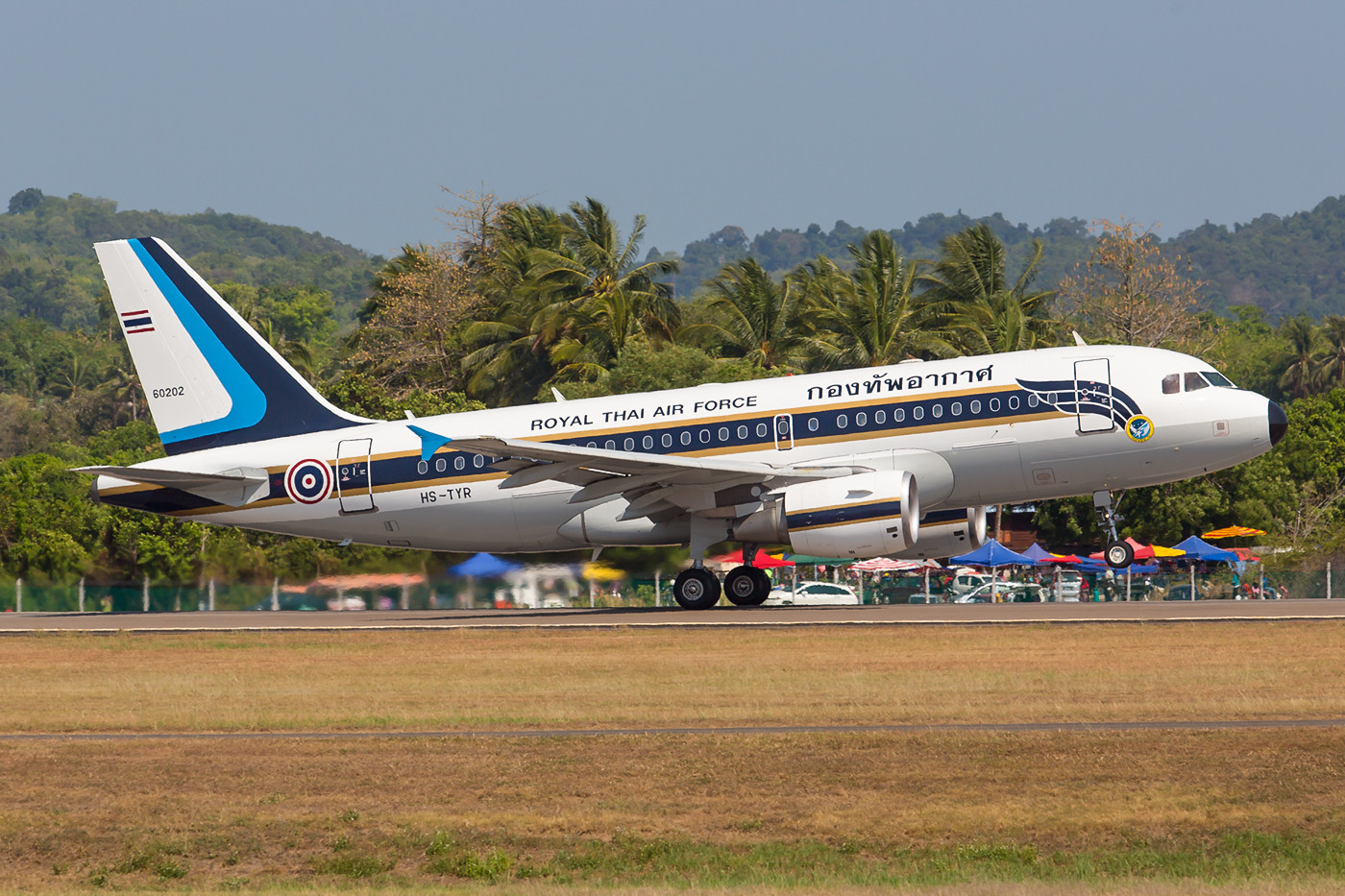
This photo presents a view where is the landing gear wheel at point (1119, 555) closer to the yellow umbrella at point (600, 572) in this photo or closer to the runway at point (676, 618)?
the runway at point (676, 618)

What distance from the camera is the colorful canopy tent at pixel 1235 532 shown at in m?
57.8

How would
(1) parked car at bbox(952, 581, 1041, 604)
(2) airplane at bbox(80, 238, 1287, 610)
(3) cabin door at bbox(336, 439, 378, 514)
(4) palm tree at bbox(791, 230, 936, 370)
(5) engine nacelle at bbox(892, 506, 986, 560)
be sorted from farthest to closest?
(4) palm tree at bbox(791, 230, 936, 370) → (1) parked car at bbox(952, 581, 1041, 604) → (3) cabin door at bbox(336, 439, 378, 514) → (5) engine nacelle at bbox(892, 506, 986, 560) → (2) airplane at bbox(80, 238, 1287, 610)

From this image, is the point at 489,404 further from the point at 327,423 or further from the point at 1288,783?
the point at 1288,783

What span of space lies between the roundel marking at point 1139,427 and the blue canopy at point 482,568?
15.1 metres

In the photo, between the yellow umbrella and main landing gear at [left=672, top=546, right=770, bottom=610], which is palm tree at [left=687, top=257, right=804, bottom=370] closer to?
the yellow umbrella

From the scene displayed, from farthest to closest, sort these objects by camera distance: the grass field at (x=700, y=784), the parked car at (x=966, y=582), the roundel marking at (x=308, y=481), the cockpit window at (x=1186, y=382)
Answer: the parked car at (x=966, y=582) → the roundel marking at (x=308, y=481) → the cockpit window at (x=1186, y=382) → the grass field at (x=700, y=784)

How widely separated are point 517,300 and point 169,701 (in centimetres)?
5794

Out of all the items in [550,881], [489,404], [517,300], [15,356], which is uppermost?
[15,356]

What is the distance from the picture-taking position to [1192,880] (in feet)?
39.3

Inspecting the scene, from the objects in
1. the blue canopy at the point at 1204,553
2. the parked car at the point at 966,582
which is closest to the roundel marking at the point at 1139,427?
the parked car at the point at 966,582

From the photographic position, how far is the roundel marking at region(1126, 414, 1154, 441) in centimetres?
3159

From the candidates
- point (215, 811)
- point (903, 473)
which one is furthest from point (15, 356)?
point (215, 811)

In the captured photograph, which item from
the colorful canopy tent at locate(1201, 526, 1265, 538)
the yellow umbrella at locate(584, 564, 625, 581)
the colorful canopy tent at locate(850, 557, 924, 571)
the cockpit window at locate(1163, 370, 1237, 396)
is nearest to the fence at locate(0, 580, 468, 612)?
the yellow umbrella at locate(584, 564, 625, 581)

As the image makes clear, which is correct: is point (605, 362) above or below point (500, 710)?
above
